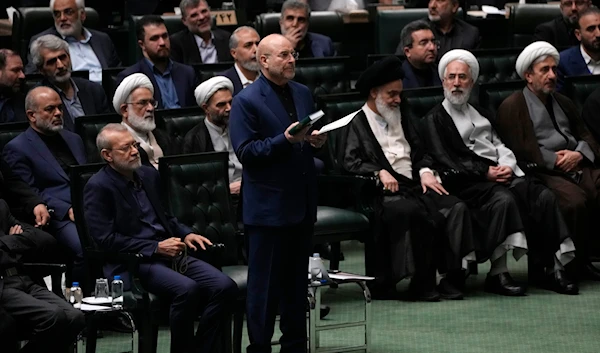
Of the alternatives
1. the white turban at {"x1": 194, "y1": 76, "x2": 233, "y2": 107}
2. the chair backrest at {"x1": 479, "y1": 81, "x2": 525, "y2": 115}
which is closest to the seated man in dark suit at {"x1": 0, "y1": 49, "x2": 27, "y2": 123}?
the white turban at {"x1": 194, "y1": 76, "x2": 233, "y2": 107}

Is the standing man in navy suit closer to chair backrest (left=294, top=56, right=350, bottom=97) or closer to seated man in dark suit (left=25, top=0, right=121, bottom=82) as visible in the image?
chair backrest (left=294, top=56, right=350, bottom=97)

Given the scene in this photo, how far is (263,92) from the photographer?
6027 mm

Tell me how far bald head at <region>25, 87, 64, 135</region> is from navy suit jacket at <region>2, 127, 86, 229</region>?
0.20 ft

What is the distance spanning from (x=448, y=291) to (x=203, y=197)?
176 centimetres

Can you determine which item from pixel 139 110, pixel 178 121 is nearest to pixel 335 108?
pixel 178 121

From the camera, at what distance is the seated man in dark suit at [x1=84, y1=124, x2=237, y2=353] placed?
626 cm

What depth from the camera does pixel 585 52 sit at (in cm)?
972

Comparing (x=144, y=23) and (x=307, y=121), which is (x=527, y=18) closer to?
(x=144, y=23)

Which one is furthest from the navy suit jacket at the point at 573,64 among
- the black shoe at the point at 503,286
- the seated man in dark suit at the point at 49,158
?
the seated man in dark suit at the point at 49,158

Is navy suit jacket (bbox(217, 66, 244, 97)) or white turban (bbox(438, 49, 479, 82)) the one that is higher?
white turban (bbox(438, 49, 479, 82))

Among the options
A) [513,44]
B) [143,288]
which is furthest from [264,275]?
[513,44]

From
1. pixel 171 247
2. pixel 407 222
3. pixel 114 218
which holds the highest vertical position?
pixel 114 218

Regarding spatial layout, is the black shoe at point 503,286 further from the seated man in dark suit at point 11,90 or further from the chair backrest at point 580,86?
the seated man in dark suit at point 11,90

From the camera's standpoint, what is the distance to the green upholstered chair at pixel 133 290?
6.26 m
